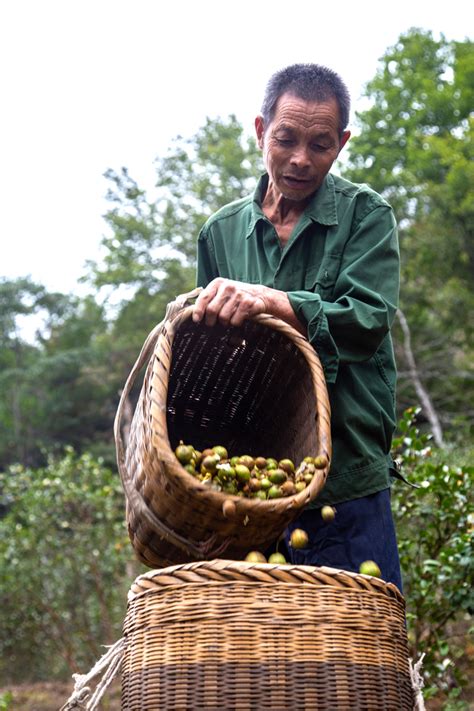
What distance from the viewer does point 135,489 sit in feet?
7.81

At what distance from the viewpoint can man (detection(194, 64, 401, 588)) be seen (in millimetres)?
2391

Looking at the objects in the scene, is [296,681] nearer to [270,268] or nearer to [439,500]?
[270,268]

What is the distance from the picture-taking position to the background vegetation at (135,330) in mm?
9188

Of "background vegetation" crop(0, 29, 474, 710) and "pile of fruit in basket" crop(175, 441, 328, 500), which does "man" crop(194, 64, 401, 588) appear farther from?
"background vegetation" crop(0, 29, 474, 710)

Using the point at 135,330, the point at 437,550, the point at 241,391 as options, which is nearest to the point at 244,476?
the point at 241,391

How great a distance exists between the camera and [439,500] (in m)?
4.02

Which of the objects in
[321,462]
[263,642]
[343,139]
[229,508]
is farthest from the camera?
[343,139]

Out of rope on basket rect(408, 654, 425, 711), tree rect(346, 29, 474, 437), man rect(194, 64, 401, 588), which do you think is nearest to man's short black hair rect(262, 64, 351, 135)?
man rect(194, 64, 401, 588)

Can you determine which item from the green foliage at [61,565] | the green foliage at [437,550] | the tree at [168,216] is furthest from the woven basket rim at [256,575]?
the tree at [168,216]

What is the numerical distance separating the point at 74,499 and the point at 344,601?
6388mm

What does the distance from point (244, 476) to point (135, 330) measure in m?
24.4

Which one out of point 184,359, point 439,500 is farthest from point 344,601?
point 439,500

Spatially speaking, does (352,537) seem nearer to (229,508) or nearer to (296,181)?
(229,508)

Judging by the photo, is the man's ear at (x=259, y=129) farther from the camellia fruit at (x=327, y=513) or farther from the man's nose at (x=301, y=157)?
the camellia fruit at (x=327, y=513)
